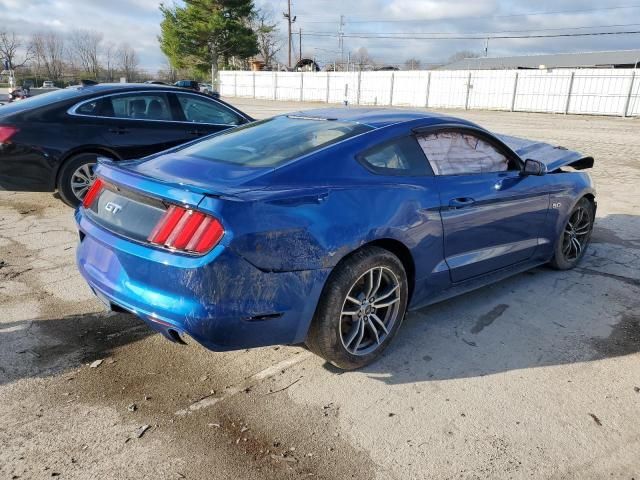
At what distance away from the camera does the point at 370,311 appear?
3262 mm

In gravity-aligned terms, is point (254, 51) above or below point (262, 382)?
above

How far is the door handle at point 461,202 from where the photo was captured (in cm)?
359

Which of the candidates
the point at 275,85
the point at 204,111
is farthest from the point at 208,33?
the point at 204,111

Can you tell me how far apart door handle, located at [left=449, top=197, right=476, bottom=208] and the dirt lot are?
0.89 metres

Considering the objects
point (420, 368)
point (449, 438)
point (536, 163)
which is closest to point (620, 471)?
point (449, 438)

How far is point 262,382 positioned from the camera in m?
3.15

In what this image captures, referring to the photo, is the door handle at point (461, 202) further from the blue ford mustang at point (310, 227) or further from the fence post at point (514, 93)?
the fence post at point (514, 93)

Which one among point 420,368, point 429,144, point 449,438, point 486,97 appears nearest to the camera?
point 449,438

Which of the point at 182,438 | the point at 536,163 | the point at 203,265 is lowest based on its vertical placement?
the point at 182,438

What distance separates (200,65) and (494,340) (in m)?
54.2

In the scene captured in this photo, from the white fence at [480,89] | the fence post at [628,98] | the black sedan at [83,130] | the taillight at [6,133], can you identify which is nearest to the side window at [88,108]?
the black sedan at [83,130]

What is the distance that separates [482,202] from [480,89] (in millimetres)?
31722

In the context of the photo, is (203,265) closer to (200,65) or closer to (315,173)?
(315,173)

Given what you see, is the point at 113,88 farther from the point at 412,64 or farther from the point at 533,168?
the point at 412,64
